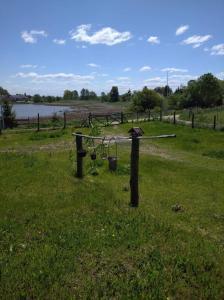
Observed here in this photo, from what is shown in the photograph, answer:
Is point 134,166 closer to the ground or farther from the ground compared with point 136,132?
closer to the ground

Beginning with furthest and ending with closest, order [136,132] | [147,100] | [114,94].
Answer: [114,94], [147,100], [136,132]

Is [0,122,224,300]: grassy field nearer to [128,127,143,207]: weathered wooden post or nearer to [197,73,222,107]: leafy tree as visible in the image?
[128,127,143,207]: weathered wooden post

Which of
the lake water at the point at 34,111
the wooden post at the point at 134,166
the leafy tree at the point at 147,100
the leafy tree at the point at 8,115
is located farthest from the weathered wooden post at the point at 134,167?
the lake water at the point at 34,111

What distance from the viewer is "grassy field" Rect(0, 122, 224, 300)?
4.30 metres

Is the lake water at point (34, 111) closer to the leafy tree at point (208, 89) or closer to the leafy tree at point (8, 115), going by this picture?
the leafy tree at point (8, 115)

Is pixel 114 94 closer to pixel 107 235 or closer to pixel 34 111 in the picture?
pixel 34 111

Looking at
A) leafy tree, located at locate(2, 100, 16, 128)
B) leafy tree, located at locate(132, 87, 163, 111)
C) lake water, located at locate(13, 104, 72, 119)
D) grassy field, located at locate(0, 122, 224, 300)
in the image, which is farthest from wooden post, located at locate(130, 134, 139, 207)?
lake water, located at locate(13, 104, 72, 119)

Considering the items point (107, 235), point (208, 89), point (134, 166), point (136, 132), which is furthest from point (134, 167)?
point (208, 89)

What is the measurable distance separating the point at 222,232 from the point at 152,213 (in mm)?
1624

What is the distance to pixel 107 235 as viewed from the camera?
228 inches

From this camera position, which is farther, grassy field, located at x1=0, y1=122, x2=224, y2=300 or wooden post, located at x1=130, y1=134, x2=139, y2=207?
wooden post, located at x1=130, y1=134, x2=139, y2=207

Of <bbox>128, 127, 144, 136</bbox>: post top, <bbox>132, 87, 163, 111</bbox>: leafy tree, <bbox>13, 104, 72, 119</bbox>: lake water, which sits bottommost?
<bbox>13, 104, 72, 119</bbox>: lake water

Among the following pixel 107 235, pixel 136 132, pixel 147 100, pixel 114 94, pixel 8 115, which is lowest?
pixel 107 235

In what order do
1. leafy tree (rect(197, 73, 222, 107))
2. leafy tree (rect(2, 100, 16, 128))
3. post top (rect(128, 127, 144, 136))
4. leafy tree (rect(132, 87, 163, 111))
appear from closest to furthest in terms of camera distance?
1. post top (rect(128, 127, 144, 136))
2. leafy tree (rect(2, 100, 16, 128))
3. leafy tree (rect(132, 87, 163, 111))
4. leafy tree (rect(197, 73, 222, 107))
